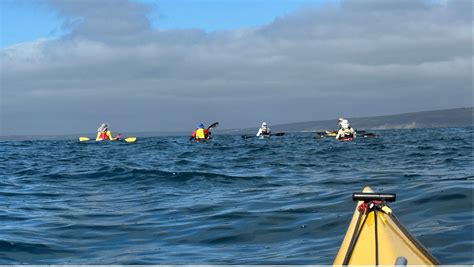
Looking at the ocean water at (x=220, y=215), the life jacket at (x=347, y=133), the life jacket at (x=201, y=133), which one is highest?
the life jacket at (x=201, y=133)

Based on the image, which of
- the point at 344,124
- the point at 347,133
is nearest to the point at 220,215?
the point at 347,133

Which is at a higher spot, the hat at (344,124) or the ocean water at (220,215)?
Result: the hat at (344,124)

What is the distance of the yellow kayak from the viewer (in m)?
6.22

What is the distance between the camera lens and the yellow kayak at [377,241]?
6219 millimetres

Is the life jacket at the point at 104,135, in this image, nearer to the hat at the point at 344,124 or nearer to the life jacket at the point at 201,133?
the life jacket at the point at 201,133

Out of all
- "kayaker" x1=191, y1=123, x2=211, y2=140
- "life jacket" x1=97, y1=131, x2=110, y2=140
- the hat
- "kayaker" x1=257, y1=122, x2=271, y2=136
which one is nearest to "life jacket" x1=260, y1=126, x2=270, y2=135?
"kayaker" x1=257, y1=122, x2=271, y2=136

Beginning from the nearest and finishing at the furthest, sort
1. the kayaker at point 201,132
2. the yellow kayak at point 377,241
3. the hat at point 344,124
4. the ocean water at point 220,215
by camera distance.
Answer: the yellow kayak at point 377,241, the ocean water at point 220,215, the hat at point 344,124, the kayaker at point 201,132

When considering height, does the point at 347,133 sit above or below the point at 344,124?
below

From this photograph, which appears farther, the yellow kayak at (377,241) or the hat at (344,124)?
the hat at (344,124)

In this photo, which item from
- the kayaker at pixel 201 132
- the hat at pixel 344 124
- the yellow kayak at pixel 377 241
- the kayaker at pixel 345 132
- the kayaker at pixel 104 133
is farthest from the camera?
the kayaker at pixel 104 133

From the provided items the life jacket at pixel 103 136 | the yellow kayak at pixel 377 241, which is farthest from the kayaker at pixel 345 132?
the yellow kayak at pixel 377 241

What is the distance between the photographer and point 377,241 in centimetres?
643

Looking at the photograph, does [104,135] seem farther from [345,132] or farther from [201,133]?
[345,132]

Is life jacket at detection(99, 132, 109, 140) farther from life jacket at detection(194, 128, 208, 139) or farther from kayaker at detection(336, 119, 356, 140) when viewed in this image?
kayaker at detection(336, 119, 356, 140)
